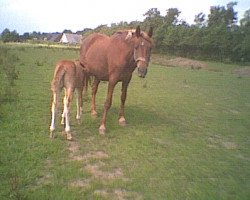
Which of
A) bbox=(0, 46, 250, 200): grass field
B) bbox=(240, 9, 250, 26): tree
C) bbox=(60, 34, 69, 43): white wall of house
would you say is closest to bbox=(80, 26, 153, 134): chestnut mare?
bbox=(0, 46, 250, 200): grass field

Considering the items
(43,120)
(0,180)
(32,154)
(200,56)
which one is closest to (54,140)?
(32,154)

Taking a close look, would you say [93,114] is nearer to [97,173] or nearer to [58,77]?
[58,77]

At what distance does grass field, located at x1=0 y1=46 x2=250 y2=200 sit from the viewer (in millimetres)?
4727

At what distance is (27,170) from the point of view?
5023 millimetres

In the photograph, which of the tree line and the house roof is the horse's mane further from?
the house roof

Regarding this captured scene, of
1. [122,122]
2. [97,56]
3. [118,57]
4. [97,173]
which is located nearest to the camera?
[97,173]

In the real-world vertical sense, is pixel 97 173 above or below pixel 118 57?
below

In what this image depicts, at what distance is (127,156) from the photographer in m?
6.14

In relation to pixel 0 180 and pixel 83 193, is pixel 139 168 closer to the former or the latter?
pixel 83 193

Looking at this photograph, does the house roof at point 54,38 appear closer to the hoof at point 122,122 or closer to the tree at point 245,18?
the tree at point 245,18

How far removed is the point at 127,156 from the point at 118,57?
2.56m

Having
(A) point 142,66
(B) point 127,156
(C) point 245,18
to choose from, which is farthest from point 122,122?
(C) point 245,18

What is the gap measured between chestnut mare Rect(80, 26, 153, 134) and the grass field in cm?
103

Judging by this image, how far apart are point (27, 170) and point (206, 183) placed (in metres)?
2.84
